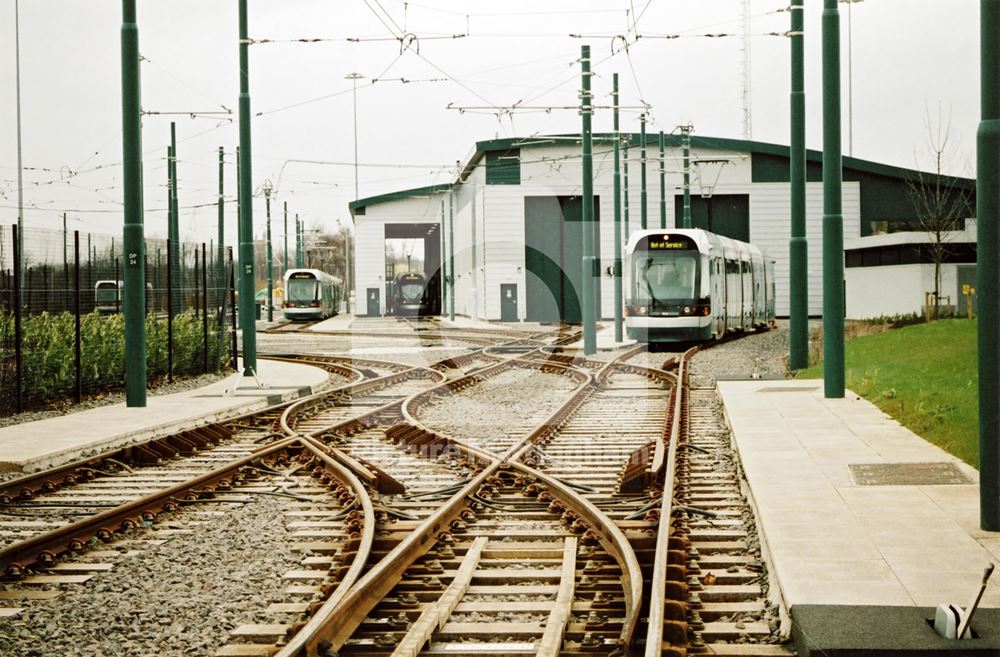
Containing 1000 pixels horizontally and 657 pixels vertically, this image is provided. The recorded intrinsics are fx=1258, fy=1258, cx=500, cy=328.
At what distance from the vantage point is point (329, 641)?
6.02 meters

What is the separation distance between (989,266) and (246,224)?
1823cm

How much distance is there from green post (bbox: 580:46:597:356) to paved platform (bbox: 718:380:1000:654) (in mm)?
16102

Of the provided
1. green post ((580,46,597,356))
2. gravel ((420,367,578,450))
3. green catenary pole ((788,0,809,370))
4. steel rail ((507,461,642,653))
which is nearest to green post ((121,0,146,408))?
gravel ((420,367,578,450))

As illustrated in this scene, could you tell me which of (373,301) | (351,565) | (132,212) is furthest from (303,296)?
(351,565)

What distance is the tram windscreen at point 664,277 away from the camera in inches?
1321

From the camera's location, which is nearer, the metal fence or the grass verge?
the grass verge

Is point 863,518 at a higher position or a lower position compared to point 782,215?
lower

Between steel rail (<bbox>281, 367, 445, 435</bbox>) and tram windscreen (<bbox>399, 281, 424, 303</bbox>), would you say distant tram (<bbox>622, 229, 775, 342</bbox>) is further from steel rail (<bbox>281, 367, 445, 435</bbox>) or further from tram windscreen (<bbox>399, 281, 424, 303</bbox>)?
tram windscreen (<bbox>399, 281, 424, 303</bbox>)

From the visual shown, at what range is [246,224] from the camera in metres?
24.5

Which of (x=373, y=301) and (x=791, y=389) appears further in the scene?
(x=373, y=301)

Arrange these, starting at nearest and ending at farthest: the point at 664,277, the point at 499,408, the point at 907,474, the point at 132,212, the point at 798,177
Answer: the point at 907,474 → the point at 132,212 → the point at 499,408 → the point at 798,177 → the point at 664,277

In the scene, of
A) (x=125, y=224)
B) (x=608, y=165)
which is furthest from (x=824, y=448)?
(x=608, y=165)

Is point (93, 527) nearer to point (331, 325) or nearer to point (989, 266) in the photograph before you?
point (989, 266)

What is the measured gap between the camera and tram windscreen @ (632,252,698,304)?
33.6 meters
